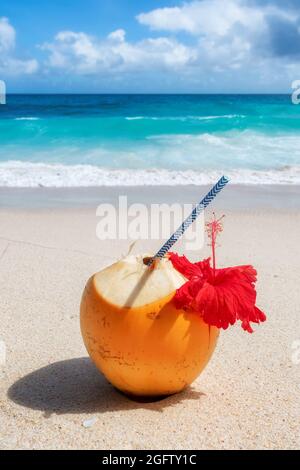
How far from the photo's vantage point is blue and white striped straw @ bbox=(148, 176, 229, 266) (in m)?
2.40

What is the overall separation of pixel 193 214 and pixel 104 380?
1.11 metres

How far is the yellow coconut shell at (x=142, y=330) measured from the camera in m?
2.59

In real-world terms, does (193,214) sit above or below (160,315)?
above

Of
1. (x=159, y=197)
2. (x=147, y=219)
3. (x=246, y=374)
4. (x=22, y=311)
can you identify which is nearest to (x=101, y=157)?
(x=159, y=197)

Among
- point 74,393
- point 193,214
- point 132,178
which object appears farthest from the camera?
point 132,178

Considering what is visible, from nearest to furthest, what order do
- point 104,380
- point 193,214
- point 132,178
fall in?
Answer: point 193,214 → point 104,380 → point 132,178

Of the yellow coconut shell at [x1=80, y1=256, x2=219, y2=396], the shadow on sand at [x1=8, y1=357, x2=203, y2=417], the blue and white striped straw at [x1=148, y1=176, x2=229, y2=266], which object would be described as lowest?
the shadow on sand at [x1=8, y1=357, x2=203, y2=417]

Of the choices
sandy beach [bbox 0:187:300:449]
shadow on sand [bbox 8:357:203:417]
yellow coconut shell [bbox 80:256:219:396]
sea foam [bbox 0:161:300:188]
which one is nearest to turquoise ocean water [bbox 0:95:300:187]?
sea foam [bbox 0:161:300:188]

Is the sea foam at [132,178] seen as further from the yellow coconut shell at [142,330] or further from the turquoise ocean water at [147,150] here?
the yellow coconut shell at [142,330]

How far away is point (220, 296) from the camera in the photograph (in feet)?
8.36

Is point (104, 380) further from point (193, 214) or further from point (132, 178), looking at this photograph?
point (132, 178)

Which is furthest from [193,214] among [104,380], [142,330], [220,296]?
[104,380]

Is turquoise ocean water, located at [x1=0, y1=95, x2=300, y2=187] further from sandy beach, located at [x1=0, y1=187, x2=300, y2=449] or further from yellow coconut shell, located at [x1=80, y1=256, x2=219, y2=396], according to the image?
yellow coconut shell, located at [x1=80, y1=256, x2=219, y2=396]
